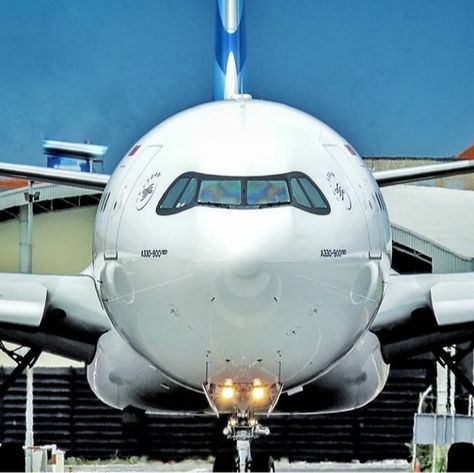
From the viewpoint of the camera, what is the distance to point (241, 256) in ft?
48.7

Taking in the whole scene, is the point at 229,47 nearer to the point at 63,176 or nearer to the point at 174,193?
the point at 63,176

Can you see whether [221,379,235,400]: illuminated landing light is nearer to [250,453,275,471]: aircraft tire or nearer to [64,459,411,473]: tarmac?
[250,453,275,471]: aircraft tire

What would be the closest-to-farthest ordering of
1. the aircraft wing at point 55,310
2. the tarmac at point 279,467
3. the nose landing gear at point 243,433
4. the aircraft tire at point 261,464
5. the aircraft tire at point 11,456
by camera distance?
the nose landing gear at point 243,433
the aircraft wing at point 55,310
the aircraft tire at point 261,464
the aircraft tire at point 11,456
the tarmac at point 279,467

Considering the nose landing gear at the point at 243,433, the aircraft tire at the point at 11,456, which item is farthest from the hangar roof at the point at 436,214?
the nose landing gear at the point at 243,433

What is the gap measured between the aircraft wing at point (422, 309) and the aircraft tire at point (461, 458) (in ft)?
5.27

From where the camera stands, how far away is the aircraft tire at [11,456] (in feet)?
67.6

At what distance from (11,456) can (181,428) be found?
14.5m

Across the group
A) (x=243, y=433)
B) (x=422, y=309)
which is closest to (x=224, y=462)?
(x=422, y=309)

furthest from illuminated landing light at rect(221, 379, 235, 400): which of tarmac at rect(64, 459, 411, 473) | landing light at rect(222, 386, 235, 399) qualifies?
tarmac at rect(64, 459, 411, 473)

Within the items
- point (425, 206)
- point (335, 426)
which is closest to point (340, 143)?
point (335, 426)

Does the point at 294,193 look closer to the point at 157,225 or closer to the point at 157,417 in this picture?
the point at 157,225

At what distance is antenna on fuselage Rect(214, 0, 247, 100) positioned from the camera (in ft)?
88.2

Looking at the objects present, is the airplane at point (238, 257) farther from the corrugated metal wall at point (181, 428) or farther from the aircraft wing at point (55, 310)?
the corrugated metal wall at point (181, 428)

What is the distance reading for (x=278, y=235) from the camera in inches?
595
